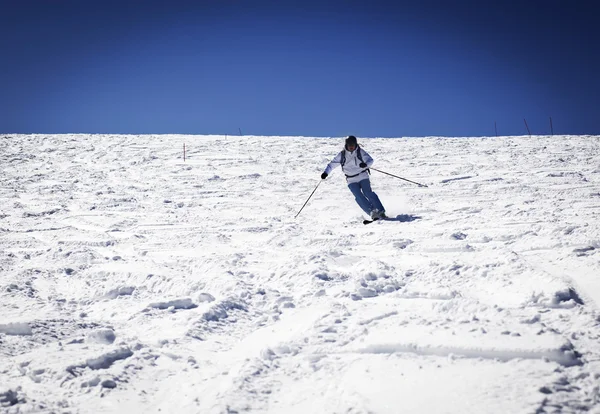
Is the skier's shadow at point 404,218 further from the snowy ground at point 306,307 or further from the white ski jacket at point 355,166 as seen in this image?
the white ski jacket at point 355,166

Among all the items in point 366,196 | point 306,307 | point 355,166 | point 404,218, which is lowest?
point 306,307

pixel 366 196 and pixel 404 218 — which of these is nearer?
pixel 404 218

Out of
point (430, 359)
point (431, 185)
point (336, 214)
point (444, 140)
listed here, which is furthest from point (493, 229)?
point (444, 140)

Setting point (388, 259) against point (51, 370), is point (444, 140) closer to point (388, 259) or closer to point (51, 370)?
point (388, 259)

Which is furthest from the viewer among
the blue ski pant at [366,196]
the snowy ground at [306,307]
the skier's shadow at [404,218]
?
the blue ski pant at [366,196]

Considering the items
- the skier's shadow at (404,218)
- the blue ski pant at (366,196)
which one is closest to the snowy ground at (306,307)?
the skier's shadow at (404,218)

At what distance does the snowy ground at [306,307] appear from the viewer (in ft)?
7.99

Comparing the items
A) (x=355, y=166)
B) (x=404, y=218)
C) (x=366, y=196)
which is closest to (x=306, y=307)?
(x=404, y=218)

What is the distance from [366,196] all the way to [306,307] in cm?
501

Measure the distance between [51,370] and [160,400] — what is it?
85 cm

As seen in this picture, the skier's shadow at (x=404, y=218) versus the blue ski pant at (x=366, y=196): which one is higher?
the blue ski pant at (x=366, y=196)

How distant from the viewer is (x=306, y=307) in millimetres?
3664

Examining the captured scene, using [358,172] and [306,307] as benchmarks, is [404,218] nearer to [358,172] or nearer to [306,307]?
[358,172]

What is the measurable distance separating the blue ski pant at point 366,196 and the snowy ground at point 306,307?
0.33 m
